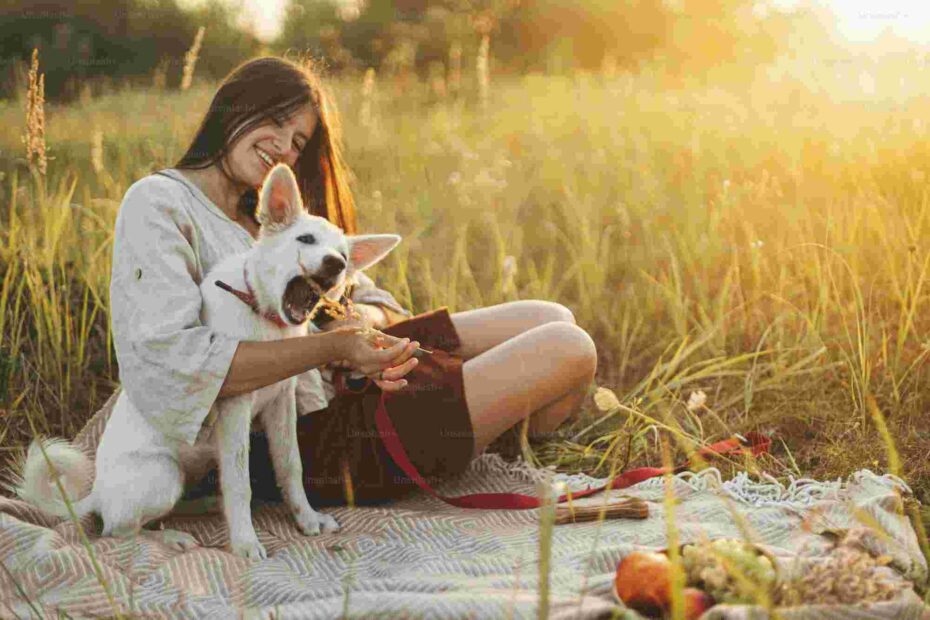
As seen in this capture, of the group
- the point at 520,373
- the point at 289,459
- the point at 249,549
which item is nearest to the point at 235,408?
the point at 289,459

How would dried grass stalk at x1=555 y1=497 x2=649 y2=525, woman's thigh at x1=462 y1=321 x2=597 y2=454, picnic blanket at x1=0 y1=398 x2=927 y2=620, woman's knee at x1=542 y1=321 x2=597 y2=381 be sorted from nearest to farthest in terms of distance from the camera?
picnic blanket at x1=0 y1=398 x2=927 y2=620 → dried grass stalk at x1=555 y1=497 x2=649 y2=525 → woman's thigh at x1=462 y1=321 x2=597 y2=454 → woman's knee at x1=542 y1=321 x2=597 y2=381

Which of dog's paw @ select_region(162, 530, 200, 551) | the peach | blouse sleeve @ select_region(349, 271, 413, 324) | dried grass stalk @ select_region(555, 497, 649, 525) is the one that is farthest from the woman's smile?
the peach

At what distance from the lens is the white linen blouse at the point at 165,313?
2.35 meters

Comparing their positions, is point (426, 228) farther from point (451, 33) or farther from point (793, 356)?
point (451, 33)

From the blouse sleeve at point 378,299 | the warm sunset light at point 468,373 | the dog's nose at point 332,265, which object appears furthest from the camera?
the blouse sleeve at point 378,299

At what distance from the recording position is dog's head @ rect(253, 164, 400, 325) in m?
2.27

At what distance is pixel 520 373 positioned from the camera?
2.95m

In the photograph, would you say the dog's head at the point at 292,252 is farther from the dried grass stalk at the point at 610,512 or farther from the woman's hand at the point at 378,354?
the dried grass stalk at the point at 610,512

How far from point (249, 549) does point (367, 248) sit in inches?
35.4

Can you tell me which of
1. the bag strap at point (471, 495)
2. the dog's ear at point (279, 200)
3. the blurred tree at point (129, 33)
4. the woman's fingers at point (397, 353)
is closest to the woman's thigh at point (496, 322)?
the bag strap at point (471, 495)

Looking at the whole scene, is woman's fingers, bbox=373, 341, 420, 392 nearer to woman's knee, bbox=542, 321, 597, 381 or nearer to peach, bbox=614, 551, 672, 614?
woman's knee, bbox=542, 321, 597, 381

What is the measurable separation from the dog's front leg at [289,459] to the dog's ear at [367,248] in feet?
1.30

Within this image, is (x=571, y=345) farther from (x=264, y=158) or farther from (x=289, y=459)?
(x=264, y=158)

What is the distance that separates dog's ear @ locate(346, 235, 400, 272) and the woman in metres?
0.21
